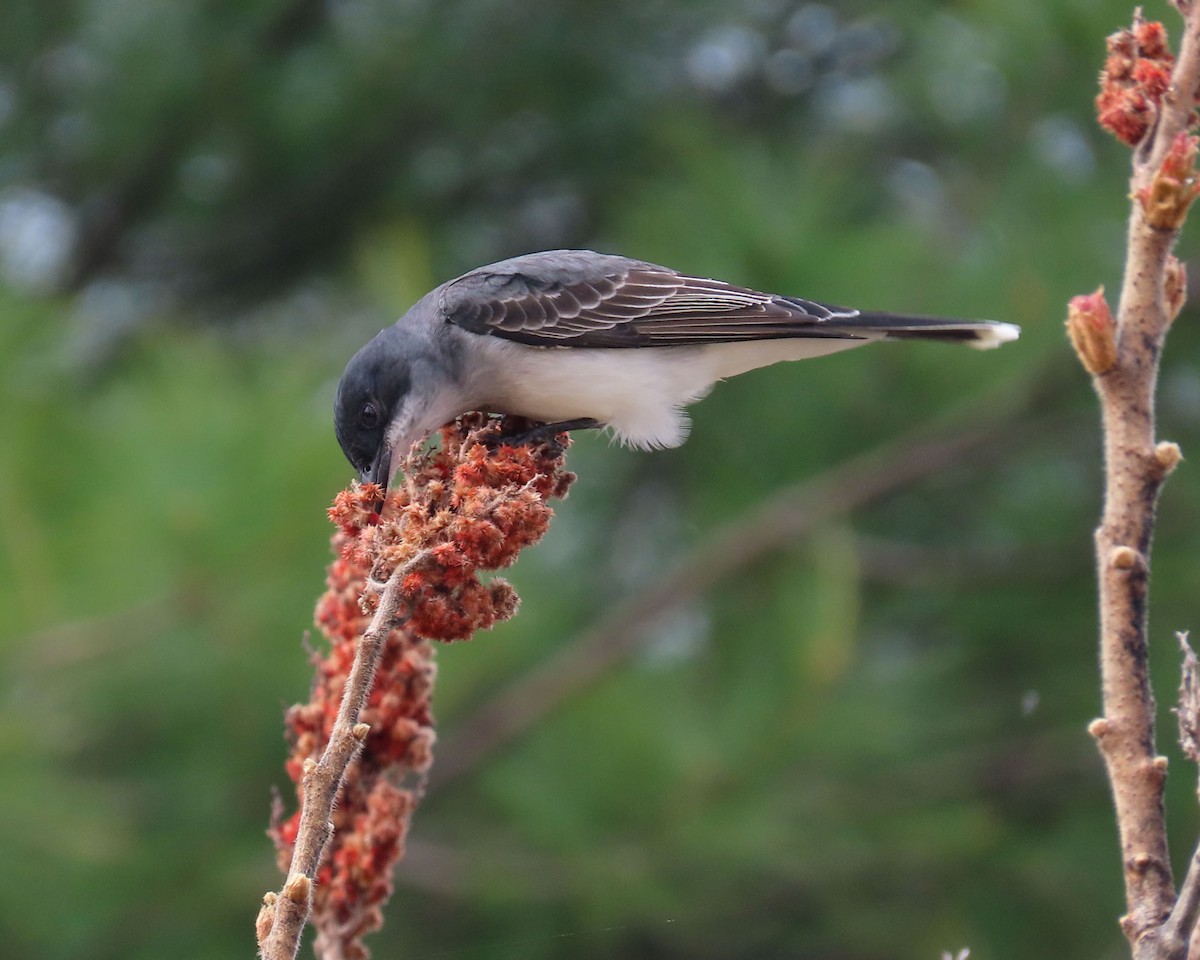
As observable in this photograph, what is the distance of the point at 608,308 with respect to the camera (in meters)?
3.60

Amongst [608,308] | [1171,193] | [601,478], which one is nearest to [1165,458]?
[1171,193]

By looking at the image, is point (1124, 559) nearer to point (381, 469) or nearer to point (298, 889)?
point (298, 889)

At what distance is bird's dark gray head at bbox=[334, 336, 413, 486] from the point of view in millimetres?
2934

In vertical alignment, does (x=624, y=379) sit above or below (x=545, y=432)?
above

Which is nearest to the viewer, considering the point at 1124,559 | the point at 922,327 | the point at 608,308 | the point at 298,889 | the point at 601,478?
the point at 298,889

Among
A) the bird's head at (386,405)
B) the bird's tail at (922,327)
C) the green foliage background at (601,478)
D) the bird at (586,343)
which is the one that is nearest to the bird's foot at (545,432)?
the bird at (586,343)

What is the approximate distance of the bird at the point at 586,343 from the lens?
3119 mm

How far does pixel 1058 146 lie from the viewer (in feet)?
21.4

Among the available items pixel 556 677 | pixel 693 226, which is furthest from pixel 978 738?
pixel 693 226

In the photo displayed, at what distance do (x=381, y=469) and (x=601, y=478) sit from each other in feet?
17.9

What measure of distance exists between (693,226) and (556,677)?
2.05 meters

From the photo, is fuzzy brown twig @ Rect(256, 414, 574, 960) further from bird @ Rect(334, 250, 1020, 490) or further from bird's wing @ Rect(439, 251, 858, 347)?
bird's wing @ Rect(439, 251, 858, 347)

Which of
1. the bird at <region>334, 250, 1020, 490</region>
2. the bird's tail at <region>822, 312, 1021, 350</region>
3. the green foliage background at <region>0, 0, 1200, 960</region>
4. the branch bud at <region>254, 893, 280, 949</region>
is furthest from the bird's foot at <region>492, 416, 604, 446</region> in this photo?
the branch bud at <region>254, 893, 280, 949</region>

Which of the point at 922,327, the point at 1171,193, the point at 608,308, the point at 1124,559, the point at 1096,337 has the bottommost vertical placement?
the point at 1124,559
